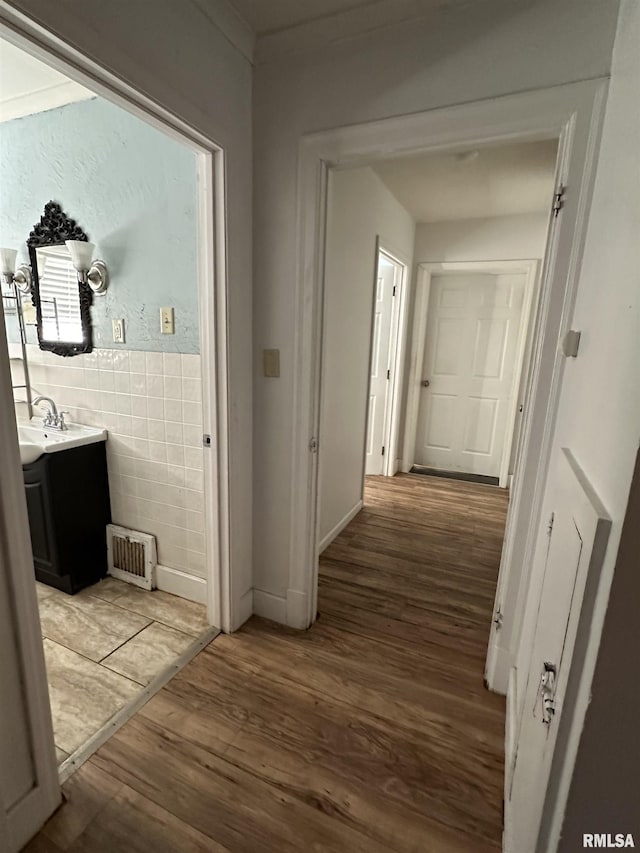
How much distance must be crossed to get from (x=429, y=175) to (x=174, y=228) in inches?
75.6

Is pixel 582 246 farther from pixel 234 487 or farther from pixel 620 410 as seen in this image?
pixel 234 487

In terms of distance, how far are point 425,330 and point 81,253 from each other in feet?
10.6

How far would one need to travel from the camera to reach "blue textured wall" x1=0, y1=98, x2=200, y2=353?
1.78m

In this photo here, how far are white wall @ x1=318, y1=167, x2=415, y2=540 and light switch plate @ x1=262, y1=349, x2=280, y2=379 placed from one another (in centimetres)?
62

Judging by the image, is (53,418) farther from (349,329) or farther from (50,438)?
(349,329)

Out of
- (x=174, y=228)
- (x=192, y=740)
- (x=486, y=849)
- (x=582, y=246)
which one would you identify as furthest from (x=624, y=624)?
(x=174, y=228)

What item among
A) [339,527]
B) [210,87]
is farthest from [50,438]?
[339,527]

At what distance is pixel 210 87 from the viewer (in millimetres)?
1394

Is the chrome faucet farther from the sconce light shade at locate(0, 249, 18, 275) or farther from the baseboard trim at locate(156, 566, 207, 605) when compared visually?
the baseboard trim at locate(156, 566, 207, 605)

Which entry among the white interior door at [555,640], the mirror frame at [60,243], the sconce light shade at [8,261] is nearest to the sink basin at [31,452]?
the mirror frame at [60,243]

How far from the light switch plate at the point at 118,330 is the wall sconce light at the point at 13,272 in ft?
2.05

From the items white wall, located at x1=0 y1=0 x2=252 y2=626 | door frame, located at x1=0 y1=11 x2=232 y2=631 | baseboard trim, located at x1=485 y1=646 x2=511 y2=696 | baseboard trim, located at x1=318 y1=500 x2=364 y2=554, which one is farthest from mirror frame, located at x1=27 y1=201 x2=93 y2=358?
baseboard trim, located at x1=485 y1=646 x2=511 y2=696

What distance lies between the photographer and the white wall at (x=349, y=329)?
7.86 feet

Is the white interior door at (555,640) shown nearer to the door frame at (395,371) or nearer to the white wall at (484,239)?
the door frame at (395,371)
